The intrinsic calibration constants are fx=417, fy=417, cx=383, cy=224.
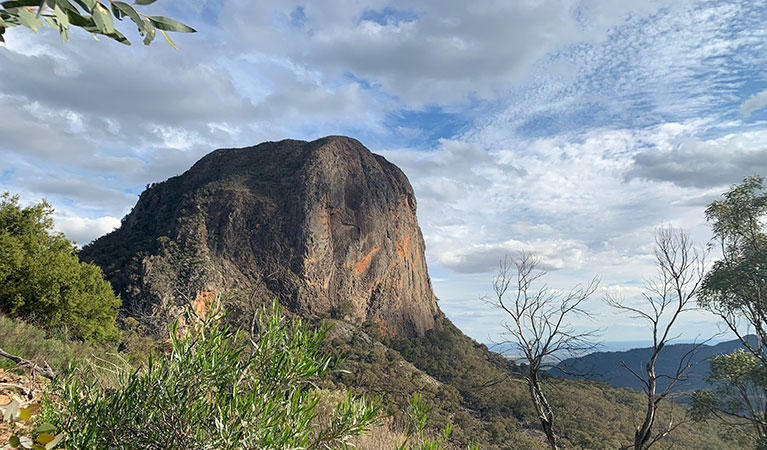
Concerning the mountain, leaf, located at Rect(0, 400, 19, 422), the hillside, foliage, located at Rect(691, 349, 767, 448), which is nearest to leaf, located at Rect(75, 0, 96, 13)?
leaf, located at Rect(0, 400, 19, 422)

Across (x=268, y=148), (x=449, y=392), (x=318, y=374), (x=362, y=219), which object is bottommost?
(x=449, y=392)

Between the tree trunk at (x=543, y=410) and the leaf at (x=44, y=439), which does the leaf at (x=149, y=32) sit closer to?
the leaf at (x=44, y=439)

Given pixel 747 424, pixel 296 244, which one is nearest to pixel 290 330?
pixel 747 424

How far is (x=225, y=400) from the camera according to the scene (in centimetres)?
219

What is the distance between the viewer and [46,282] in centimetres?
1416

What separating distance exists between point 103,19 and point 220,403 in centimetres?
178

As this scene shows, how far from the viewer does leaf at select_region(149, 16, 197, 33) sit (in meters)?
1.23

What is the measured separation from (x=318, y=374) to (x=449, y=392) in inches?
1648

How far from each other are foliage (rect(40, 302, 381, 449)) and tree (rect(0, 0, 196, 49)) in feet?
4.95

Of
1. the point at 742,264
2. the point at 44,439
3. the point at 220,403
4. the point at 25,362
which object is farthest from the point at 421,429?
the point at 742,264

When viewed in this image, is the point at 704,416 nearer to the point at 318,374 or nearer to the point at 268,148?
the point at 318,374

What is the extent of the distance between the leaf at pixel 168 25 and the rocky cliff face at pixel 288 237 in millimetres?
43233

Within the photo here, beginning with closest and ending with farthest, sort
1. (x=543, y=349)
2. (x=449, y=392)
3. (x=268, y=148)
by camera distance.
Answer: (x=543, y=349), (x=449, y=392), (x=268, y=148)

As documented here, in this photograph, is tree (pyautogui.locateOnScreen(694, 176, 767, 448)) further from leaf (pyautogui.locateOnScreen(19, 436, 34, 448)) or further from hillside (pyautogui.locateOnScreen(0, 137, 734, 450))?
leaf (pyautogui.locateOnScreen(19, 436, 34, 448))
